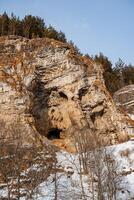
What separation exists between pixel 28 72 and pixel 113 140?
52.4 feet

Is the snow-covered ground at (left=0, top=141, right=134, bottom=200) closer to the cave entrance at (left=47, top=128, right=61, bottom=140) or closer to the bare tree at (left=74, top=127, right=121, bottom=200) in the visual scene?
the bare tree at (left=74, top=127, right=121, bottom=200)

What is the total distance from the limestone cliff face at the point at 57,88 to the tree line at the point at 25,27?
13.9m

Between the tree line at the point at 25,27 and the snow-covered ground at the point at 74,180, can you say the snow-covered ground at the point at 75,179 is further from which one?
the tree line at the point at 25,27

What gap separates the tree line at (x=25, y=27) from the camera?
81750 millimetres

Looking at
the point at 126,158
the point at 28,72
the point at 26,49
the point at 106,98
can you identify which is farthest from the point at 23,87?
the point at 126,158

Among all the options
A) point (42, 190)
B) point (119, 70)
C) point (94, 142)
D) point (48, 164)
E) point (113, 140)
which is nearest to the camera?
point (42, 190)

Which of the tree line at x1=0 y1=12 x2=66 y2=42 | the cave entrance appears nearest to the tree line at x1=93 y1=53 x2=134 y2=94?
the tree line at x1=0 y1=12 x2=66 y2=42

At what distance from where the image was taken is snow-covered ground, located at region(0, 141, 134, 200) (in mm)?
45194

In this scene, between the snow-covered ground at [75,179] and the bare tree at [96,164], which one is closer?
the bare tree at [96,164]

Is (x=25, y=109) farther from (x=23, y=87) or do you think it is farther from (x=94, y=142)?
(x=94, y=142)

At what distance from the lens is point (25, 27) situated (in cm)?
8300

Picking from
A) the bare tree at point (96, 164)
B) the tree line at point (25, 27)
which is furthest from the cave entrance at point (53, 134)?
the tree line at point (25, 27)

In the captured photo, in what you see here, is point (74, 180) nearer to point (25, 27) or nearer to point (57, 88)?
point (57, 88)

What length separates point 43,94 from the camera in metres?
66.1
